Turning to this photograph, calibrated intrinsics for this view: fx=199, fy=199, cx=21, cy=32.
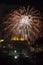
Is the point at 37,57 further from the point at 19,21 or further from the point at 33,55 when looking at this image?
the point at 19,21

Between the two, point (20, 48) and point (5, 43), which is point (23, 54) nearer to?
point (20, 48)


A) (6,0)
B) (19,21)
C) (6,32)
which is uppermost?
(6,0)

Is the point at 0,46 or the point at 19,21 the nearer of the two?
the point at 0,46

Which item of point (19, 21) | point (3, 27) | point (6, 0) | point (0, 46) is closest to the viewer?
point (0, 46)

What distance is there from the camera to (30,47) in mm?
7848

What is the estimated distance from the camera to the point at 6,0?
52.9 ft

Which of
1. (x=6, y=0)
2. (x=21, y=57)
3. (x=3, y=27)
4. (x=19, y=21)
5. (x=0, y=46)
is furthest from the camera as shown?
(x=3, y=27)

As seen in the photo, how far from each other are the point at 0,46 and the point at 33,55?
1.35m

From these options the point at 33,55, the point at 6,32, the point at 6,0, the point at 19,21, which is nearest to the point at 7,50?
the point at 33,55

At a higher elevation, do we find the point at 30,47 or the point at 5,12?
the point at 5,12

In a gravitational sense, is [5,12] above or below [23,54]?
above

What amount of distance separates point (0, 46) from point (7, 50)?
52cm

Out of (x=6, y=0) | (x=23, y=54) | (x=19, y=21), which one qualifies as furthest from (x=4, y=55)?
(x=6, y=0)

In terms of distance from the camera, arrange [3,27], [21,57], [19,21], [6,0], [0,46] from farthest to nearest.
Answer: [3,27], [6,0], [19,21], [0,46], [21,57]
